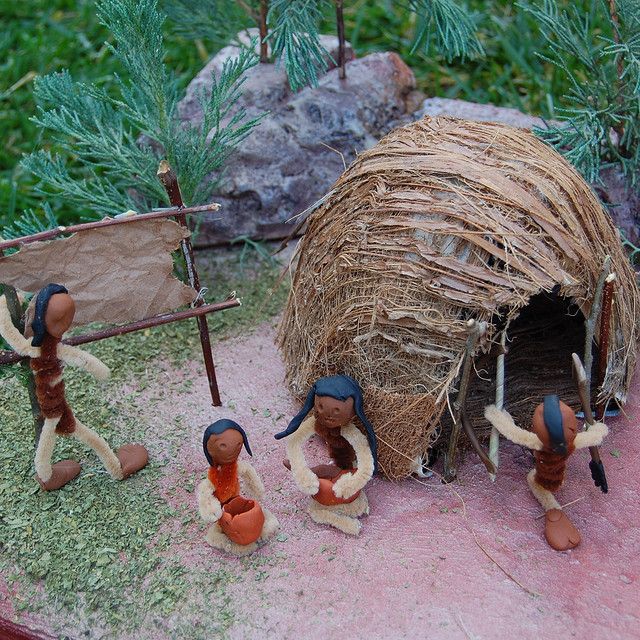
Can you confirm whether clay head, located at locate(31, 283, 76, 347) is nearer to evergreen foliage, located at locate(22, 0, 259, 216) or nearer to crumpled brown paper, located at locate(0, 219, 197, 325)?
crumpled brown paper, located at locate(0, 219, 197, 325)

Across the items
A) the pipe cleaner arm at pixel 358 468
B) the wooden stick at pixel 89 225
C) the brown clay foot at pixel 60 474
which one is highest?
the wooden stick at pixel 89 225

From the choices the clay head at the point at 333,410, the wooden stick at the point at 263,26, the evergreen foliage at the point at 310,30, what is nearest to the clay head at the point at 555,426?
the clay head at the point at 333,410

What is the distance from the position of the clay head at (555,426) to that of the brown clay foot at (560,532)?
232 millimetres

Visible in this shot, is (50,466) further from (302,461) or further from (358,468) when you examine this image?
(358,468)

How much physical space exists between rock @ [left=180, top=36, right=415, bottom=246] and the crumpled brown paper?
3.57 feet

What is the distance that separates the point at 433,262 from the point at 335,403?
483mm

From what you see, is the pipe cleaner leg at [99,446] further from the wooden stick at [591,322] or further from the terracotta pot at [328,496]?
the wooden stick at [591,322]

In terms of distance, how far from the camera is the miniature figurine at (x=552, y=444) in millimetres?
2410

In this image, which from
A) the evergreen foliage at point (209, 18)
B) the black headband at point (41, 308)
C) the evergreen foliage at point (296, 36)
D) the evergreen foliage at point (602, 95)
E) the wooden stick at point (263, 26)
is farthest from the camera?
the evergreen foliage at point (209, 18)

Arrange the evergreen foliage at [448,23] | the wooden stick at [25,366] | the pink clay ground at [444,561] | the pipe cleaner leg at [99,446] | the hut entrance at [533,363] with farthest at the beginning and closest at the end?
1. the evergreen foliage at [448,23]
2. the hut entrance at [533,363]
3. the pipe cleaner leg at [99,446]
4. the wooden stick at [25,366]
5. the pink clay ground at [444,561]

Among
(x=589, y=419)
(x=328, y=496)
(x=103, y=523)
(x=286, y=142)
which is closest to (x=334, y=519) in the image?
(x=328, y=496)

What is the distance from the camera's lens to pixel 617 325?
9.21 ft

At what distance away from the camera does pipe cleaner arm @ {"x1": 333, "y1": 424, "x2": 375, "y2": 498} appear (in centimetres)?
256

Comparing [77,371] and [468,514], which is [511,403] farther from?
[77,371]
